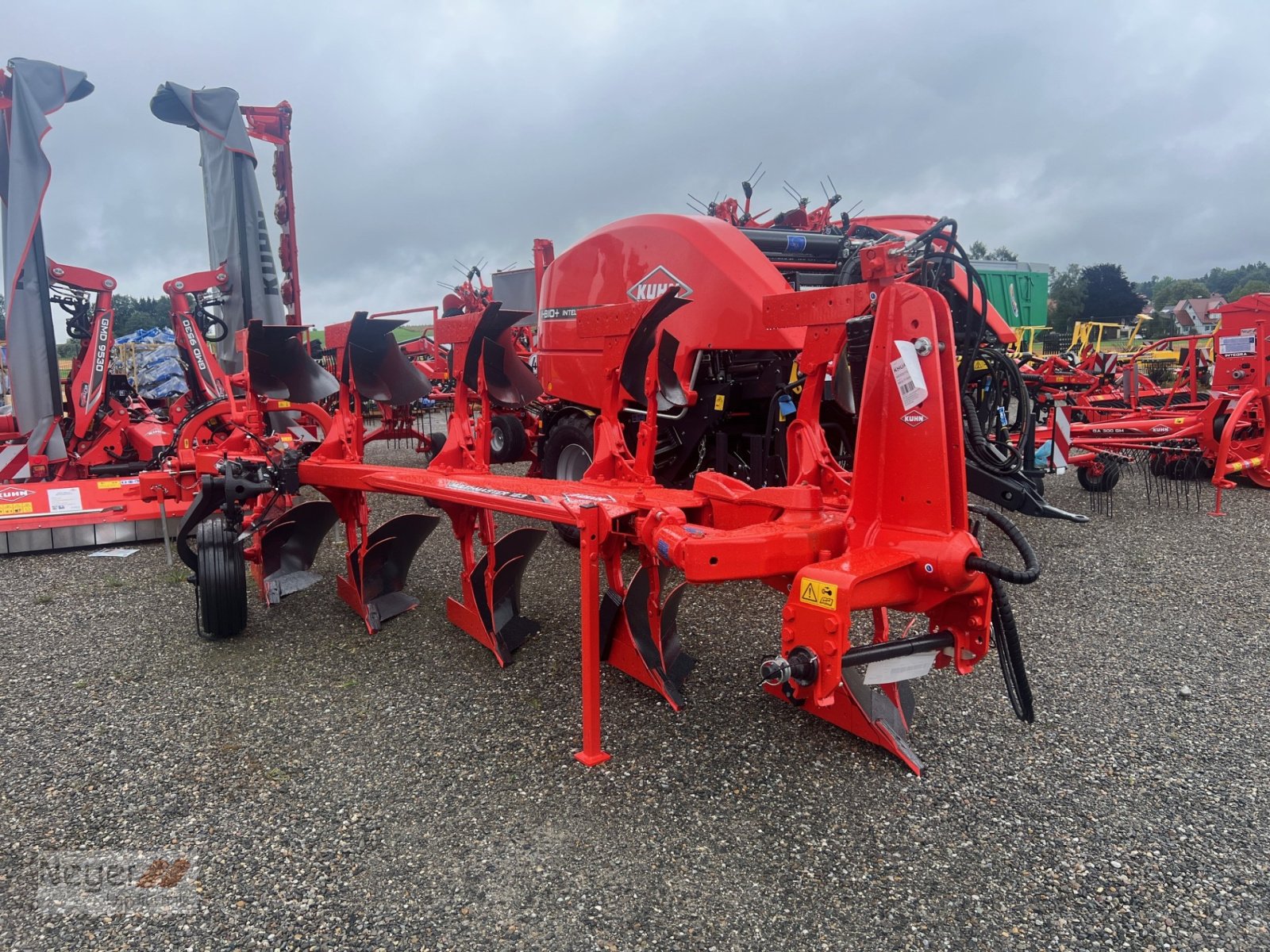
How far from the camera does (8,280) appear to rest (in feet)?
23.9

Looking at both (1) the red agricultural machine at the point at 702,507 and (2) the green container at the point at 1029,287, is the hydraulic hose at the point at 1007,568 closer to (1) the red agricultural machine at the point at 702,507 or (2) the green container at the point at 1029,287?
(1) the red agricultural machine at the point at 702,507

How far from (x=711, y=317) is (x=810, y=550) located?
2416mm

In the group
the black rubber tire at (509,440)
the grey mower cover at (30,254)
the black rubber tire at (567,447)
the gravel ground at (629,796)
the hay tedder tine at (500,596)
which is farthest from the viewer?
the grey mower cover at (30,254)

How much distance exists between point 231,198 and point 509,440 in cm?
454

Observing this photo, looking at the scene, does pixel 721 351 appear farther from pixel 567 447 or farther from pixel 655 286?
pixel 567 447

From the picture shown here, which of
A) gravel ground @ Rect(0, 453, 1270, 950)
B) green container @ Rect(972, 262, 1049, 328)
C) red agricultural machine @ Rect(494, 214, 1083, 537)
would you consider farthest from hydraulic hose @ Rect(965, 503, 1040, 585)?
green container @ Rect(972, 262, 1049, 328)

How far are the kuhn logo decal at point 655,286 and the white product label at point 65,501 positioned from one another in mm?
4592

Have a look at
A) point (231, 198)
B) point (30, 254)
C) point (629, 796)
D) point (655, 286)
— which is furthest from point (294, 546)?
point (231, 198)

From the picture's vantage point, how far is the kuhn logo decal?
4.79m

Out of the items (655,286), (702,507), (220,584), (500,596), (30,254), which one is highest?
(30,254)

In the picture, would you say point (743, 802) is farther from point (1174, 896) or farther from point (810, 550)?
point (1174, 896)

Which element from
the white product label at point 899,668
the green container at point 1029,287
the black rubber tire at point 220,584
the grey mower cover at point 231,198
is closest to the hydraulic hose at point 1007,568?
the white product label at point 899,668

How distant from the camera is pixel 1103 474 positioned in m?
7.23

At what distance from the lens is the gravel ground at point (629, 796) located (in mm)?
2037
